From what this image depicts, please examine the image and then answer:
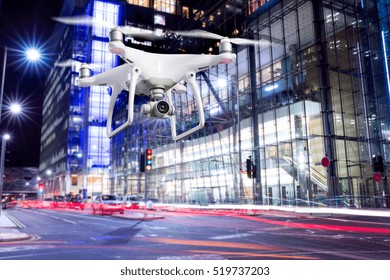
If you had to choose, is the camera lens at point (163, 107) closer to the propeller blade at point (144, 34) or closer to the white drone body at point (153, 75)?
the white drone body at point (153, 75)

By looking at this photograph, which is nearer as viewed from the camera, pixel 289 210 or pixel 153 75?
pixel 153 75

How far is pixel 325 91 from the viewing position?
91.0 ft

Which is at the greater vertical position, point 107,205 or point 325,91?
point 325,91

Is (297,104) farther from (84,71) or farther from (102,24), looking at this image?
(84,71)

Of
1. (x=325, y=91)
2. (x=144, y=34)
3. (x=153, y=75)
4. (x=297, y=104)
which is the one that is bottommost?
(x=153, y=75)

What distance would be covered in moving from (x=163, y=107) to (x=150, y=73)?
321 mm

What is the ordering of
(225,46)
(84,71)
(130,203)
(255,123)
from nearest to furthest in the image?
(225,46) < (84,71) < (255,123) < (130,203)

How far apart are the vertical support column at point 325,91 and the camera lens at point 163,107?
82.7 feet

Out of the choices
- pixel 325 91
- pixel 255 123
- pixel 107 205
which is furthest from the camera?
pixel 255 123

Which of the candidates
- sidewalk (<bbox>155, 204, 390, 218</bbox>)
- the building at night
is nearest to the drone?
sidewalk (<bbox>155, 204, 390, 218</bbox>)

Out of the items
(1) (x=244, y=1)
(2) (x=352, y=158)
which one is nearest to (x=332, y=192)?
(2) (x=352, y=158)

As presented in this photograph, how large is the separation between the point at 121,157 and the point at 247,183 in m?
28.4

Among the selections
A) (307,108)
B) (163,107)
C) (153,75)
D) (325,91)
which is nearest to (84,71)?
(153,75)

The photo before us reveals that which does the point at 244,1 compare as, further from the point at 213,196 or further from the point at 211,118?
the point at 213,196
